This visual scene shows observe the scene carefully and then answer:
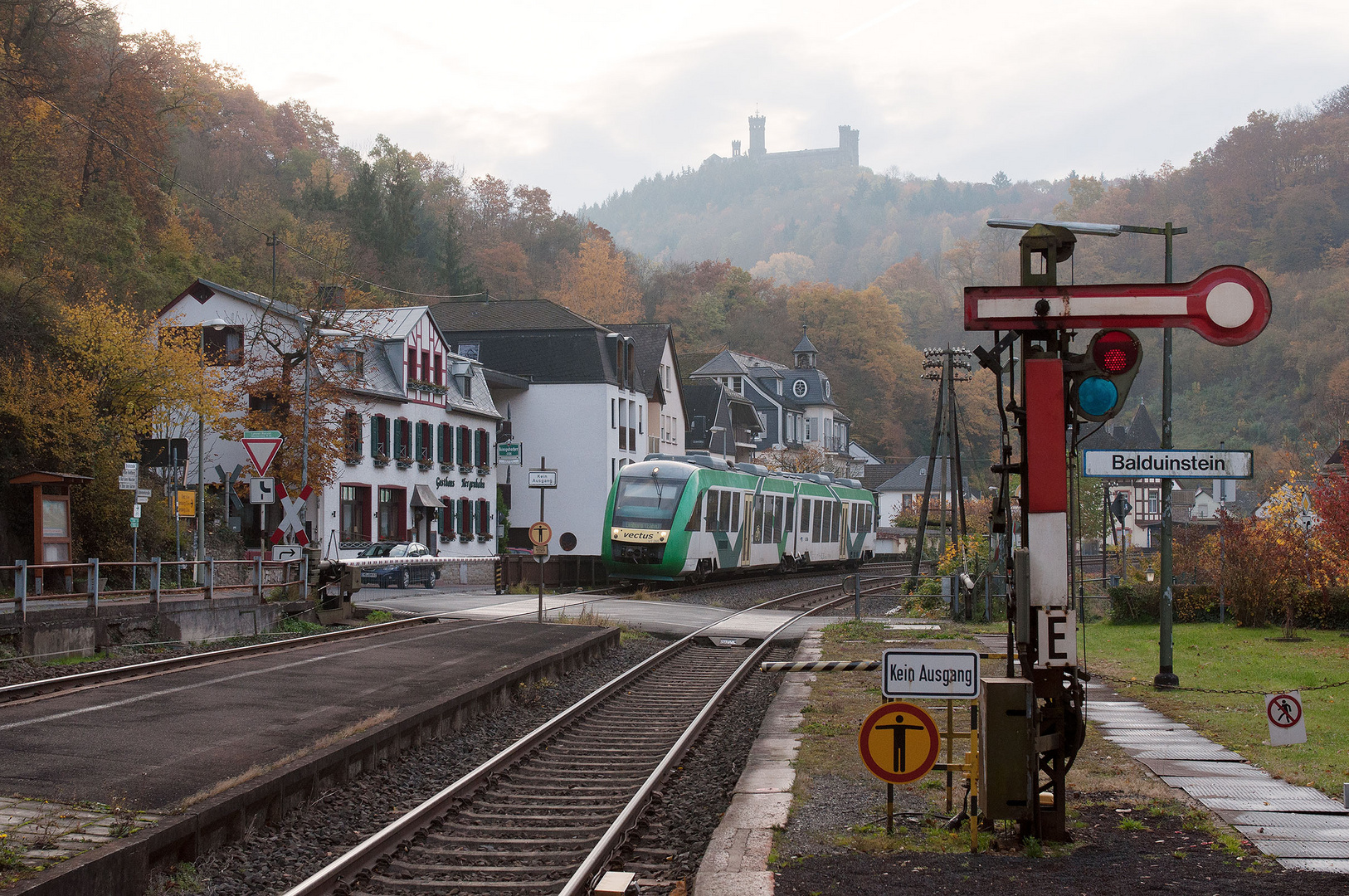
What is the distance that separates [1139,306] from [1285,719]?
3.35m

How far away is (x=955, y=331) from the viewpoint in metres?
121

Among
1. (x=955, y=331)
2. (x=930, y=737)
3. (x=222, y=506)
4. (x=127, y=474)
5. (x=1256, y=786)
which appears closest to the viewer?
(x=930, y=737)

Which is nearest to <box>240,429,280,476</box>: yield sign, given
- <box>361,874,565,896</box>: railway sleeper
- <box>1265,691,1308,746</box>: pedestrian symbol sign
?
<box>361,874,565,896</box>: railway sleeper

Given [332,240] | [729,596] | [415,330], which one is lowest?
[729,596]

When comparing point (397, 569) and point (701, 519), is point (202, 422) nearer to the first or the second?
point (397, 569)

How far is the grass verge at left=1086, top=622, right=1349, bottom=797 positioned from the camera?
1081 cm

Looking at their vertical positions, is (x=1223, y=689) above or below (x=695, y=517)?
below

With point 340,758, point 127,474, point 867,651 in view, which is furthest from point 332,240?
point 340,758

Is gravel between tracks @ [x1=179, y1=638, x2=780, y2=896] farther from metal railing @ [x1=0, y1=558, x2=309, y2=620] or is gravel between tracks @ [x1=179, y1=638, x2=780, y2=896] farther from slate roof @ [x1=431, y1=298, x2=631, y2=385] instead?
slate roof @ [x1=431, y1=298, x2=631, y2=385]

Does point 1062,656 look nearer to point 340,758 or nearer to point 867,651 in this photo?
point 340,758

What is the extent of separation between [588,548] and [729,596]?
77.1 ft

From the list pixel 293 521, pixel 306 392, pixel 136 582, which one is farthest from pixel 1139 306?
pixel 306 392

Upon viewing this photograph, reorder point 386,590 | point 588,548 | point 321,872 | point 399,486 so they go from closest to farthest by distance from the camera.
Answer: point 321,872, point 386,590, point 399,486, point 588,548

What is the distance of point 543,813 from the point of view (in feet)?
31.2
